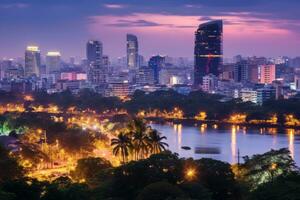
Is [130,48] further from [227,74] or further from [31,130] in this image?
[31,130]

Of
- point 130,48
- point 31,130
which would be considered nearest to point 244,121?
point 31,130

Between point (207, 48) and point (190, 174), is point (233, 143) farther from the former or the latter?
point (207, 48)

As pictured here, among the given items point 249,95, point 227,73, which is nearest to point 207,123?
point 249,95

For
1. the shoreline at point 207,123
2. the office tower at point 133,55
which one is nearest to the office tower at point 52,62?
the office tower at point 133,55

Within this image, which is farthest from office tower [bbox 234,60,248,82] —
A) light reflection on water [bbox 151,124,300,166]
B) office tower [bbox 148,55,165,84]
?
light reflection on water [bbox 151,124,300,166]

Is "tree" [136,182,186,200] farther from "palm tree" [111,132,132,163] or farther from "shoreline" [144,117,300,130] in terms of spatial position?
"shoreline" [144,117,300,130]

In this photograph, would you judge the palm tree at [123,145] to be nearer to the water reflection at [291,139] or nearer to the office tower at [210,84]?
the water reflection at [291,139]
